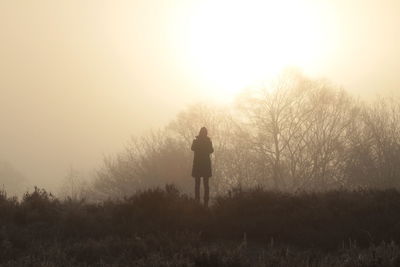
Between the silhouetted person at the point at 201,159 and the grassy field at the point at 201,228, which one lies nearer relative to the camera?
the grassy field at the point at 201,228

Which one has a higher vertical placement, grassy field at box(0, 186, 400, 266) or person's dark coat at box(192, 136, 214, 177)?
person's dark coat at box(192, 136, 214, 177)

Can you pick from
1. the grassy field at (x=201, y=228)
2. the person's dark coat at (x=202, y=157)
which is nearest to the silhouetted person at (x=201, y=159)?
the person's dark coat at (x=202, y=157)

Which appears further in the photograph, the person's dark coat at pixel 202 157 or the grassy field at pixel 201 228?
the person's dark coat at pixel 202 157

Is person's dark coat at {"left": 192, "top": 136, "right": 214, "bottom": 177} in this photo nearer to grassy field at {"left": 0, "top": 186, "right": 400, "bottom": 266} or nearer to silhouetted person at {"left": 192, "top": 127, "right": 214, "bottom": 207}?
silhouetted person at {"left": 192, "top": 127, "right": 214, "bottom": 207}

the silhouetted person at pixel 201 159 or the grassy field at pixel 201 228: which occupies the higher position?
the silhouetted person at pixel 201 159

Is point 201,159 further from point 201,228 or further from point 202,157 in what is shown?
point 201,228

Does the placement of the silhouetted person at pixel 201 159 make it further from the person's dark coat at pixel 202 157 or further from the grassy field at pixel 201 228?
the grassy field at pixel 201 228

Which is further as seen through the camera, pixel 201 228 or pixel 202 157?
pixel 202 157

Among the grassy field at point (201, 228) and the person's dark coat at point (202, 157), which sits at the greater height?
the person's dark coat at point (202, 157)

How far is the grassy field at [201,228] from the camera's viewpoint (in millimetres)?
8320

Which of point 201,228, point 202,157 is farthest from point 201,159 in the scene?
point 201,228

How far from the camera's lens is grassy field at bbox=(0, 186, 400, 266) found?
8.32 meters

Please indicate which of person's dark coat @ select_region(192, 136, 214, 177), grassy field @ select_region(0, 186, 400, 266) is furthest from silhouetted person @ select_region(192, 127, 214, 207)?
grassy field @ select_region(0, 186, 400, 266)

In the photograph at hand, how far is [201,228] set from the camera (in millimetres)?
11211
